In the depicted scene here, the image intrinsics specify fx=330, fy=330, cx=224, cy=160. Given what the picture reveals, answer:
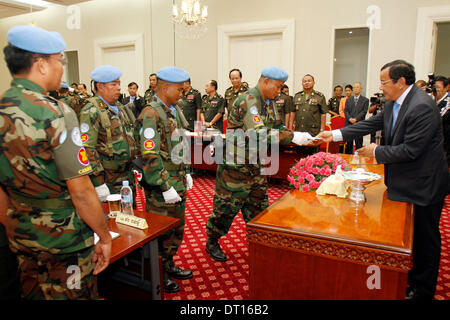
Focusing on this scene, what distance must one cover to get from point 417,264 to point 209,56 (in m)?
7.31

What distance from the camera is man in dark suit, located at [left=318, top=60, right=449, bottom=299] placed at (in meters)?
1.89

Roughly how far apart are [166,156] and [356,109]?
19.2 feet

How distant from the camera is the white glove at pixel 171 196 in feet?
6.85

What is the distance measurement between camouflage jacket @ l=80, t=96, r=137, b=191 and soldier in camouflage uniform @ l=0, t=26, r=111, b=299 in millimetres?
1009

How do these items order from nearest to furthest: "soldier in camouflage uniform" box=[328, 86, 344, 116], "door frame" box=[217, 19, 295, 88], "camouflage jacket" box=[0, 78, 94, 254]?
"camouflage jacket" box=[0, 78, 94, 254]
"door frame" box=[217, 19, 295, 88]
"soldier in camouflage uniform" box=[328, 86, 344, 116]

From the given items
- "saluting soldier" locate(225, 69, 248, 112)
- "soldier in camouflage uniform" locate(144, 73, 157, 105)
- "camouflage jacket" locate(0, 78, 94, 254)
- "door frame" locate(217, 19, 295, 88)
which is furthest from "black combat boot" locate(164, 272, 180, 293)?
"door frame" locate(217, 19, 295, 88)

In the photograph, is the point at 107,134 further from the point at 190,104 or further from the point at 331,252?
the point at 190,104

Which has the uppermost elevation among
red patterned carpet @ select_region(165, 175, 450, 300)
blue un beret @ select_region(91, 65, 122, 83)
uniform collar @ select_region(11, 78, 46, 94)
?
blue un beret @ select_region(91, 65, 122, 83)

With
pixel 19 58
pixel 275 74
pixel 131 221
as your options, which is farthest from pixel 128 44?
pixel 19 58

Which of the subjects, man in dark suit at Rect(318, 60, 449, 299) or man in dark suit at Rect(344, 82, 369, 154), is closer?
man in dark suit at Rect(318, 60, 449, 299)

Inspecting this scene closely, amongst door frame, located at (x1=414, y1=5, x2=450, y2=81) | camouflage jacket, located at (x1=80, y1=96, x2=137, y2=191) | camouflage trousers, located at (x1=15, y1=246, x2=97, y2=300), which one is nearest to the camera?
camouflage trousers, located at (x1=15, y1=246, x2=97, y2=300)

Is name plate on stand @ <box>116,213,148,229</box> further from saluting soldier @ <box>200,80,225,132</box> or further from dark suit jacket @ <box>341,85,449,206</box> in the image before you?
saluting soldier @ <box>200,80,225,132</box>

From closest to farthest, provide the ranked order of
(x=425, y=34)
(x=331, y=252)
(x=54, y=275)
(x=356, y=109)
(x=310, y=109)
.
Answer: (x=54, y=275)
(x=331, y=252)
(x=425, y=34)
(x=310, y=109)
(x=356, y=109)

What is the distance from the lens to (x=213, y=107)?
6754 millimetres
